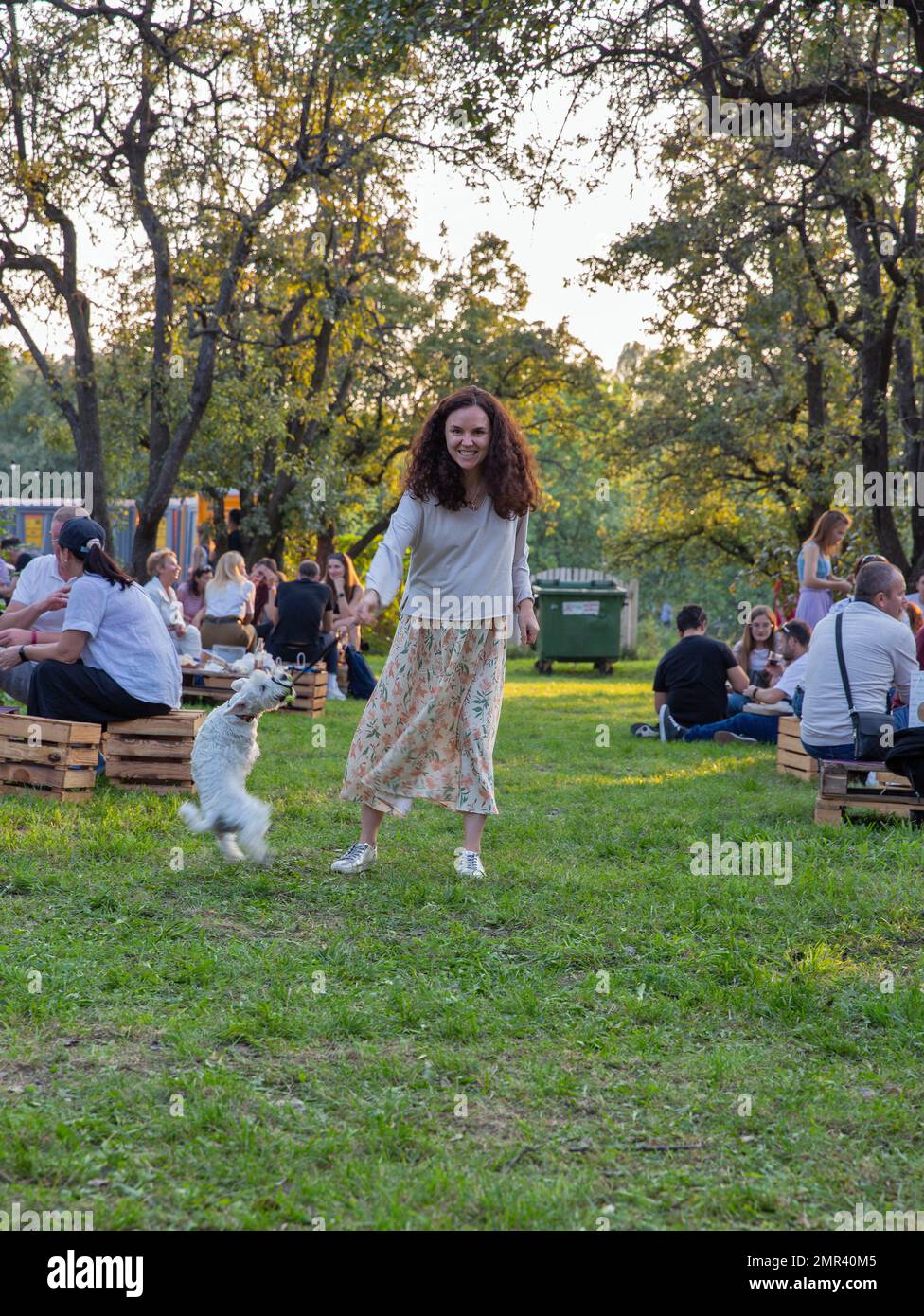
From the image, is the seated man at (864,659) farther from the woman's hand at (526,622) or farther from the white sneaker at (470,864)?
the white sneaker at (470,864)

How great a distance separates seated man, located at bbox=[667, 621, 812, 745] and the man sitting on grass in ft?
0.46

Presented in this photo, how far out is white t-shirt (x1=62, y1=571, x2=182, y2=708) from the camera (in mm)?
7434

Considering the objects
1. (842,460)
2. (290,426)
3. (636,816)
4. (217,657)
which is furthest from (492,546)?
(290,426)

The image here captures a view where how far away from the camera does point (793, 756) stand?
32.3ft

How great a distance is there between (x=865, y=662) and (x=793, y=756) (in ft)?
7.14

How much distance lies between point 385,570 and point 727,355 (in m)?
22.3

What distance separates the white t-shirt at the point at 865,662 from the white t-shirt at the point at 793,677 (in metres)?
2.98

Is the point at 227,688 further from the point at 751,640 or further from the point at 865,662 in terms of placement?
the point at 865,662

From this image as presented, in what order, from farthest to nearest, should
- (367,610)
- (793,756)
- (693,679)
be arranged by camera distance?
(693,679), (793,756), (367,610)

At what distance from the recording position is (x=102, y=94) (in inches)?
602

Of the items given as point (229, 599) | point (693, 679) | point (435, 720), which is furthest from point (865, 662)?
point (229, 599)

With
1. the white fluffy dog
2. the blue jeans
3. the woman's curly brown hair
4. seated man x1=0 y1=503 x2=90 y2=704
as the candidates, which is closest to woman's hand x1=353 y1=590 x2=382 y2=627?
the woman's curly brown hair

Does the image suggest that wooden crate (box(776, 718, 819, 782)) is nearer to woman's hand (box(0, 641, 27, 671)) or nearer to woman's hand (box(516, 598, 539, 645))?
woman's hand (box(516, 598, 539, 645))

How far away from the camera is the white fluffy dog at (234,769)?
19.3ft
